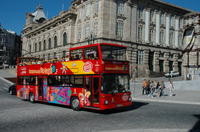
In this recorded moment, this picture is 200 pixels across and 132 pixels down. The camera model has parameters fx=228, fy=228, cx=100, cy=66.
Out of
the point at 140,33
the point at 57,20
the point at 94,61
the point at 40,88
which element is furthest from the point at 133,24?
the point at 94,61

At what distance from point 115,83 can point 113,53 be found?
5.84 feet

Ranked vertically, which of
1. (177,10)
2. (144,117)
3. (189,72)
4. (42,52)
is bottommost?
(144,117)

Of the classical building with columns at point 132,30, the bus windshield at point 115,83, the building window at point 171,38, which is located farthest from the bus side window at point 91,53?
the building window at point 171,38

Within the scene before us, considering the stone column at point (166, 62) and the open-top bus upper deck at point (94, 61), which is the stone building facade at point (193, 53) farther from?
the open-top bus upper deck at point (94, 61)

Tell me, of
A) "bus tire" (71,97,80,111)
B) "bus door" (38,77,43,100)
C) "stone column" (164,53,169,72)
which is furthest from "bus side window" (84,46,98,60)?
"stone column" (164,53,169,72)

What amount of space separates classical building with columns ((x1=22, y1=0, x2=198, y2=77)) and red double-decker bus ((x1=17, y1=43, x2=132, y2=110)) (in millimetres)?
25866

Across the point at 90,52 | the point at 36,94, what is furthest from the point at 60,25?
the point at 90,52

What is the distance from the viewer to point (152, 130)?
8.80 meters

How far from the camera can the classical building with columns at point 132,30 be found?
4331 cm

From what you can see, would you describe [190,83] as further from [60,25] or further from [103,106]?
[60,25]

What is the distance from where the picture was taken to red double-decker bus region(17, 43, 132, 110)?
12.8m

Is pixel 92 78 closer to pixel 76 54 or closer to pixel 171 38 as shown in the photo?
pixel 76 54

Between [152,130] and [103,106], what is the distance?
415 cm

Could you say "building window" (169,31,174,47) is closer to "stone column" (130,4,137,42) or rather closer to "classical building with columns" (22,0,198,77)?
"classical building with columns" (22,0,198,77)
